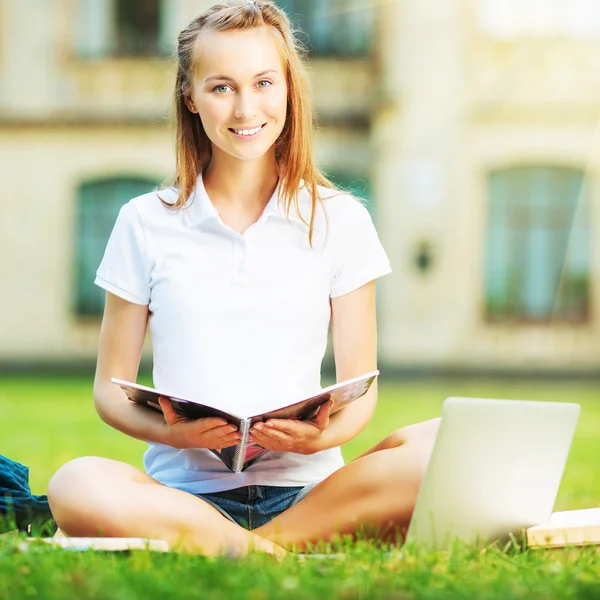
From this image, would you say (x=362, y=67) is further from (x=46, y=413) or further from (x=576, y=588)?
(x=576, y=588)

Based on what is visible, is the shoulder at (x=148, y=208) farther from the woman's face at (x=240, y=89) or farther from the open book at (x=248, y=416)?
the open book at (x=248, y=416)

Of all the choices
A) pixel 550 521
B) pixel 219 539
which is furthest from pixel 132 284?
pixel 550 521

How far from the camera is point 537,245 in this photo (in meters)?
14.1

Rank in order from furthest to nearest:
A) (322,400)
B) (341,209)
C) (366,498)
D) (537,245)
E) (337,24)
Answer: (337,24) < (537,245) < (341,209) < (366,498) < (322,400)

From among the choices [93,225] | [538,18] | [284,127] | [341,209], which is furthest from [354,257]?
[93,225]

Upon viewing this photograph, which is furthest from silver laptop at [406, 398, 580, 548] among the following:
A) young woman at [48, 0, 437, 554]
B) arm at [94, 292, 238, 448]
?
arm at [94, 292, 238, 448]

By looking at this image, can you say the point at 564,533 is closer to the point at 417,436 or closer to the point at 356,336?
the point at 417,436

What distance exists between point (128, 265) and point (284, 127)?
1.66 ft

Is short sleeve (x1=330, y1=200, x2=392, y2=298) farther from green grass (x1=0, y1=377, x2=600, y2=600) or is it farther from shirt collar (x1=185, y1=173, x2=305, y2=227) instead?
green grass (x1=0, y1=377, x2=600, y2=600)

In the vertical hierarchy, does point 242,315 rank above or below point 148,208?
below

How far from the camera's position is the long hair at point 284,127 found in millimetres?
2719

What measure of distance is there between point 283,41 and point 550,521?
1255 millimetres

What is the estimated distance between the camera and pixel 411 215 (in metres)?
14.0

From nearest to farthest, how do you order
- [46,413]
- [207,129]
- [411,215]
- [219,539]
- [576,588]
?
[576,588] < [219,539] < [207,129] < [46,413] < [411,215]
